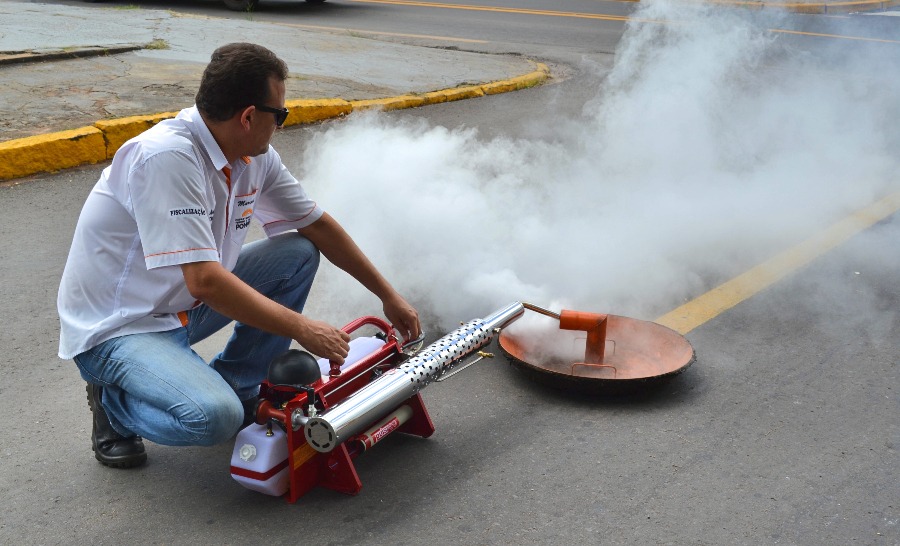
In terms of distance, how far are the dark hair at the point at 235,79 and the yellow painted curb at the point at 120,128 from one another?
3.57m

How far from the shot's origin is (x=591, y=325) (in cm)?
321

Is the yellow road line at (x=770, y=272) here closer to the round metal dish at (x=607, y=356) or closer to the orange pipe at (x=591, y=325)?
the round metal dish at (x=607, y=356)

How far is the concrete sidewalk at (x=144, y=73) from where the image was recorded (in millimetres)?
5832

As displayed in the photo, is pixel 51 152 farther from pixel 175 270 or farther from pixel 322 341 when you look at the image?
pixel 322 341

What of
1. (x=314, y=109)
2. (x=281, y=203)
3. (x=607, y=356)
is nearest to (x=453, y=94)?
(x=314, y=109)

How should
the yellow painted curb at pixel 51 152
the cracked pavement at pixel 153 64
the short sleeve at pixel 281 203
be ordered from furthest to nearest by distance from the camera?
the cracked pavement at pixel 153 64, the yellow painted curb at pixel 51 152, the short sleeve at pixel 281 203

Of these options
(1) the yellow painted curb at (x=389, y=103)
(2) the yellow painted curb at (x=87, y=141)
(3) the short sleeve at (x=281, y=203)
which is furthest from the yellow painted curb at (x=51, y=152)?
(3) the short sleeve at (x=281, y=203)

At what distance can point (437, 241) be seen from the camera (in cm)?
383

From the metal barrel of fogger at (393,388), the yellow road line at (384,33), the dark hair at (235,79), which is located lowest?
the yellow road line at (384,33)

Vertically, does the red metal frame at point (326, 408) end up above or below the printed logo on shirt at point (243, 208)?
below

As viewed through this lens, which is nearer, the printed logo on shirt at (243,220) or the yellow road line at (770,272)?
the printed logo on shirt at (243,220)

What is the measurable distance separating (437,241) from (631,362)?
0.94 m

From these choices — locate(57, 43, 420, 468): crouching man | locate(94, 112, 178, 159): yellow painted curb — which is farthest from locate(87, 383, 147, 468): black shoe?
locate(94, 112, 178, 159): yellow painted curb

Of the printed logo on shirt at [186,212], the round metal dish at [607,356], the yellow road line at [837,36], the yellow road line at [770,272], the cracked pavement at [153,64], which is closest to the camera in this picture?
the printed logo on shirt at [186,212]
